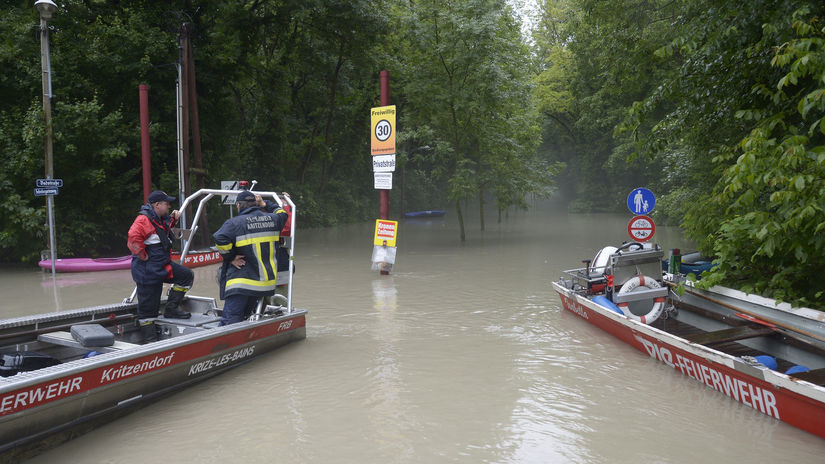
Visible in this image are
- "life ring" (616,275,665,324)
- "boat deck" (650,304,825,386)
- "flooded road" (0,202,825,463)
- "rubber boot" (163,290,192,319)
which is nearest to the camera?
"flooded road" (0,202,825,463)

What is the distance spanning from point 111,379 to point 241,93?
25.6 m

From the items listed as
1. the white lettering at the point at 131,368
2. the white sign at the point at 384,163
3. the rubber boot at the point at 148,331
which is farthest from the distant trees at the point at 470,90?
the white lettering at the point at 131,368

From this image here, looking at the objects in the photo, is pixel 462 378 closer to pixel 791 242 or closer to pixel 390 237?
pixel 791 242

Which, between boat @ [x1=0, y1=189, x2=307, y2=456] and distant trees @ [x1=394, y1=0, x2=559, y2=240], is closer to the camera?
boat @ [x1=0, y1=189, x2=307, y2=456]

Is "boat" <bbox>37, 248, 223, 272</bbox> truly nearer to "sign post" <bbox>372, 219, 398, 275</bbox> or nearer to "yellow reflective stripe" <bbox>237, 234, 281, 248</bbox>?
"sign post" <bbox>372, 219, 398, 275</bbox>

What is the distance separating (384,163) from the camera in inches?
561

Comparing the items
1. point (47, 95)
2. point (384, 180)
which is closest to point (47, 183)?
point (47, 95)

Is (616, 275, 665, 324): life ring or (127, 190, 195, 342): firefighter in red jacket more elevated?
(127, 190, 195, 342): firefighter in red jacket

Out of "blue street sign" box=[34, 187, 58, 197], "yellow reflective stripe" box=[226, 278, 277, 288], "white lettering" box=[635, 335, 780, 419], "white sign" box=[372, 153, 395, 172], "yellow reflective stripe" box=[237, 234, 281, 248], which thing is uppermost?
"white sign" box=[372, 153, 395, 172]

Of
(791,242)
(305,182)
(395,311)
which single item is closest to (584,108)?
(305,182)

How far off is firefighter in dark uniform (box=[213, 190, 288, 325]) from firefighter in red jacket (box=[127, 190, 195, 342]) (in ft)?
2.29

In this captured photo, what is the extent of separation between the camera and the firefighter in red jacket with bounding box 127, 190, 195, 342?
6.80 m

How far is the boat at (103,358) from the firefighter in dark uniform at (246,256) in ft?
1.06

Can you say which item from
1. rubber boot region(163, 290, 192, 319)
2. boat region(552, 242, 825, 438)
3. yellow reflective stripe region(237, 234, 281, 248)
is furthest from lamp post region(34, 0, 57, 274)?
boat region(552, 242, 825, 438)
